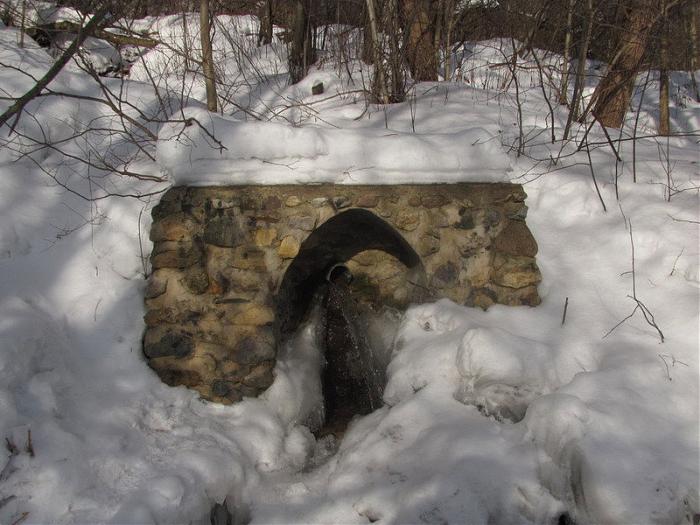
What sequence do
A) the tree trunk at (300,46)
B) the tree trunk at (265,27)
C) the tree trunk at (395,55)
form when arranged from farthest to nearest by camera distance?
the tree trunk at (265,27), the tree trunk at (300,46), the tree trunk at (395,55)

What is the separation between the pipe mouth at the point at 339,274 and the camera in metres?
3.56

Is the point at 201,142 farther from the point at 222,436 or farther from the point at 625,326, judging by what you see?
the point at 625,326

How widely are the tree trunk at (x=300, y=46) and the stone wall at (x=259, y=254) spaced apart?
11.6 ft

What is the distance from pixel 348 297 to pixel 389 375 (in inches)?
33.4

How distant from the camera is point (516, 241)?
3.02 m

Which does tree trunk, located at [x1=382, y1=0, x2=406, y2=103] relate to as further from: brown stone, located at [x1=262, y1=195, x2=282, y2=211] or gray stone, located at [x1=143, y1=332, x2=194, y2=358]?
gray stone, located at [x1=143, y1=332, x2=194, y2=358]

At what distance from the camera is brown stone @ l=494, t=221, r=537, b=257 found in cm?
300

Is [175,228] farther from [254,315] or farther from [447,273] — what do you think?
[447,273]

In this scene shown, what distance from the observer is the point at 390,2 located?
195 inches

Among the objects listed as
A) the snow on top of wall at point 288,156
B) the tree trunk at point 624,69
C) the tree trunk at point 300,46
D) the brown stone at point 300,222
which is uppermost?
the tree trunk at point 300,46

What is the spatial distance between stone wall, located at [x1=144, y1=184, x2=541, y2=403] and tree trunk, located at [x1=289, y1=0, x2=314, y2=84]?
11.6 feet

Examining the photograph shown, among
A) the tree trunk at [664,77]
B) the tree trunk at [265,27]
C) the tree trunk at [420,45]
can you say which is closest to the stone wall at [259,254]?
the tree trunk at [664,77]

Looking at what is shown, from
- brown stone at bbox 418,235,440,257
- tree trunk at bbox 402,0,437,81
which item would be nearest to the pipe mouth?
brown stone at bbox 418,235,440,257

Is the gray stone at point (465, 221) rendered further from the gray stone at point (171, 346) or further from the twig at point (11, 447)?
the twig at point (11, 447)
